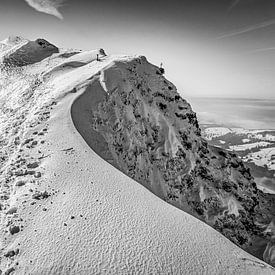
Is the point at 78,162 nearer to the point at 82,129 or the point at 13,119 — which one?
the point at 82,129

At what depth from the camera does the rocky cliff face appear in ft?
90.2

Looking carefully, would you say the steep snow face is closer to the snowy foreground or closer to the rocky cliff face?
the rocky cliff face

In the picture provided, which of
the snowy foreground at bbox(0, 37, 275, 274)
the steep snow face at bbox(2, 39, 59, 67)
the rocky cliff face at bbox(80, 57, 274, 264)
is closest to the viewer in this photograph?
the snowy foreground at bbox(0, 37, 275, 274)

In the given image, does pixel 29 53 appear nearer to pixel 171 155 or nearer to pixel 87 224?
pixel 171 155

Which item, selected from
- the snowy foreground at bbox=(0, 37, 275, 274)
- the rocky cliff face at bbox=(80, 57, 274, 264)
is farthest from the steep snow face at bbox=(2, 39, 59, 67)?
the snowy foreground at bbox=(0, 37, 275, 274)

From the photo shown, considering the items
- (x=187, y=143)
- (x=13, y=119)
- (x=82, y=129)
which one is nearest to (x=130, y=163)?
(x=82, y=129)

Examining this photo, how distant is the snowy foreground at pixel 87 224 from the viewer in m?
7.59

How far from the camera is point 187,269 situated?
26.4 ft

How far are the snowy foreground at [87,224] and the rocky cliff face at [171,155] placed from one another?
4.68 meters

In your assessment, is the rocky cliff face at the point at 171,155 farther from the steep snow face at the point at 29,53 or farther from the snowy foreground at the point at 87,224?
the steep snow face at the point at 29,53

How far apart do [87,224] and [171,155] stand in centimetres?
3490

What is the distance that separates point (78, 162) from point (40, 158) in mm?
2499

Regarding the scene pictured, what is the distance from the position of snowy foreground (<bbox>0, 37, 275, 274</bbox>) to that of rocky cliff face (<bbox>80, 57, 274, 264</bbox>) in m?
4.68

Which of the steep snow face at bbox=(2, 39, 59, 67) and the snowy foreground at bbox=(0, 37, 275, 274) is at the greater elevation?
the steep snow face at bbox=(2, 39, 59, 67)
